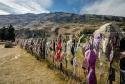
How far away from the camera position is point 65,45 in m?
20.1

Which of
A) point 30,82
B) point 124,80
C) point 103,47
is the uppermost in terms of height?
point 103,47

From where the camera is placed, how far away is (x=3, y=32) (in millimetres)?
136375

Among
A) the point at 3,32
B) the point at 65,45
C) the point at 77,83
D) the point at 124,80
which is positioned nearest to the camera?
the point at 124,80

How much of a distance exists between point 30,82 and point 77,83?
3.56 m

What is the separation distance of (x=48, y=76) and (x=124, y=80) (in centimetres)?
1007

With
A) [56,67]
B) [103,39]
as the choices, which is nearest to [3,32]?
[56,67]

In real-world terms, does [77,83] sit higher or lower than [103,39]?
lower

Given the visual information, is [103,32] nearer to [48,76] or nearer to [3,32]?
[48,76]

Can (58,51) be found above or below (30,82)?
above

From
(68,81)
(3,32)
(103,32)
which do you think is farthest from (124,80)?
(3,32)

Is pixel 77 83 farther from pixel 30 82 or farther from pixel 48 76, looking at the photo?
pixel 48 76

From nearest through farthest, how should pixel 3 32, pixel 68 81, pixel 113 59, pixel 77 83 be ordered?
pixel 113 59 < pixel 77 83 < pixel 68 81 < pixel 3 32

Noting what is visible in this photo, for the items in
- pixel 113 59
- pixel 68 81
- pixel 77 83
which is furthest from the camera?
pixel 68 81

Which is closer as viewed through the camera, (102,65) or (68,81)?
(102,65)
